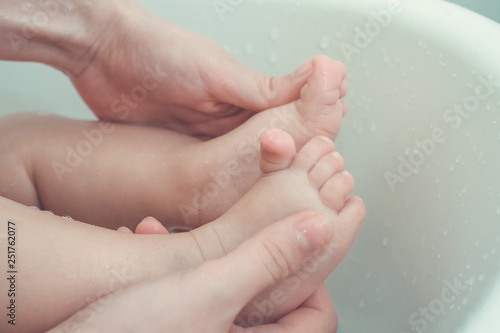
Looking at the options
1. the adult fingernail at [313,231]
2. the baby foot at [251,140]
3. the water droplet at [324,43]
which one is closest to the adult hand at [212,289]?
the adult fingernail at [313,231]

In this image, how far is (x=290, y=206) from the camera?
2.20ft

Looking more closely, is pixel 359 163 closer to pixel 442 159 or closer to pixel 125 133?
pixel 442 159

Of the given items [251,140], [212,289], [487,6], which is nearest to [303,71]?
[251,140]

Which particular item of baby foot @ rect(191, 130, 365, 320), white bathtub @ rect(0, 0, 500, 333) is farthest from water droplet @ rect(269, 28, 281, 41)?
baby foot @ rect(191, 130, 365, 320)

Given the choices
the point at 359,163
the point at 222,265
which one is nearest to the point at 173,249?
the point at 222,265

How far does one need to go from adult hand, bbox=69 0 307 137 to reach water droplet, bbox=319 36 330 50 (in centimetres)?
21

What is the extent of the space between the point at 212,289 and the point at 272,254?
Answer: 75mm

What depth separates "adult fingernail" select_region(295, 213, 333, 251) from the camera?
0.60 meters

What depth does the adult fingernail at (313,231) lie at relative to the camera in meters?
0.60

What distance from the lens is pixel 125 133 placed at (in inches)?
36.2

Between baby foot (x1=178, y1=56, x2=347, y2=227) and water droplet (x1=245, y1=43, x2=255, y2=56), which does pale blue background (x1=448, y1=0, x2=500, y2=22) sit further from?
baby foot (x1=178, y1=56, x2=347, y2=227)

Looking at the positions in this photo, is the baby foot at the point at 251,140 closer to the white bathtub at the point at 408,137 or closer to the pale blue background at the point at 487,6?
the white bathtub at the point at 408,137

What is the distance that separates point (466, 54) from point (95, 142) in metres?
0.59

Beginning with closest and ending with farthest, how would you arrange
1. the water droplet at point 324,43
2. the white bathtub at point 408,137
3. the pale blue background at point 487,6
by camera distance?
the white bathtub at point 408,137
the water droplet at point 324,43
the pale blue background at point 487,6
